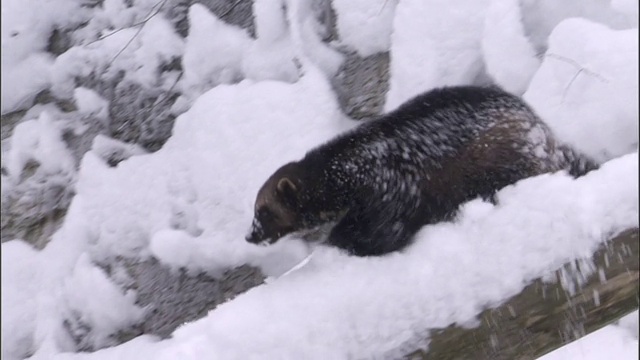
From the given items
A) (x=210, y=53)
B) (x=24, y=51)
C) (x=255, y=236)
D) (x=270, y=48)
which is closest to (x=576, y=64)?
(x=255, y=236)

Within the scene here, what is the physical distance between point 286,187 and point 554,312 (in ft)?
4.75

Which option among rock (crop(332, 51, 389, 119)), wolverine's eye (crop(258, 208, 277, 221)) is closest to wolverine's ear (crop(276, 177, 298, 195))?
wolverine's eye (crop(258, 208, 277, 221))

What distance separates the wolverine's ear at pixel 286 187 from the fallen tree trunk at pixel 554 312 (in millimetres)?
1234

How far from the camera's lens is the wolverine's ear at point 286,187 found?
9.62 ft

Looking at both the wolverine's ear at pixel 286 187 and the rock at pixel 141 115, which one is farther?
the rock at pixel 141 115

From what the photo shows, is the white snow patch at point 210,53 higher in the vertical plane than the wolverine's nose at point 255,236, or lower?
higher

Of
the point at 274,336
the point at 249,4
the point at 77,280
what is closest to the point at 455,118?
the point at 274,336

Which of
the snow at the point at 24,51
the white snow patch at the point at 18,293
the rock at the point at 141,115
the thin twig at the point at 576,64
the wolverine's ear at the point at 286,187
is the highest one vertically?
the snow at the point at 24,51

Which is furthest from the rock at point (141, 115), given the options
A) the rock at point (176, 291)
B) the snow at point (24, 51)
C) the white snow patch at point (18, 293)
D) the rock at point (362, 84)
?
the rock at point (362, 84)

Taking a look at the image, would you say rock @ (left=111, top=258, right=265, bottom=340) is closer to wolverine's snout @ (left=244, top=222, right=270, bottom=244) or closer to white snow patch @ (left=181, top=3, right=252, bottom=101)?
wolverine's snout @ (left=244, top=222, right=270, bottom=244)

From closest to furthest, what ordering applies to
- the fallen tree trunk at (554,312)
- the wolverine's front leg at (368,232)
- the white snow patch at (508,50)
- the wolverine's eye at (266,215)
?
the fallen tree trunk at (554,312) → the wolverine's front leg at (368,232) → the wolverine's eye at (266,215) → the white snow patch at (508,50)

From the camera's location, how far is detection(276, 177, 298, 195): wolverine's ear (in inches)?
115

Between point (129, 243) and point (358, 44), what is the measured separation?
183 cm

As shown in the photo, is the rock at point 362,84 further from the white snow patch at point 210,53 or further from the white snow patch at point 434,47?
the white snow patch at point 210,53
